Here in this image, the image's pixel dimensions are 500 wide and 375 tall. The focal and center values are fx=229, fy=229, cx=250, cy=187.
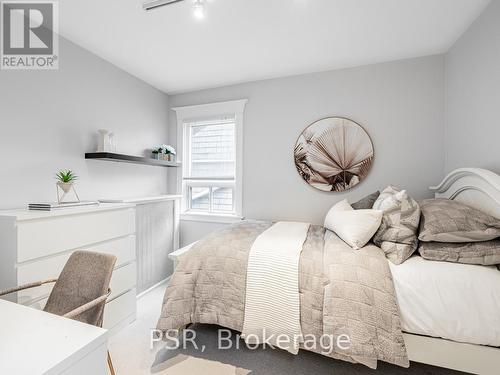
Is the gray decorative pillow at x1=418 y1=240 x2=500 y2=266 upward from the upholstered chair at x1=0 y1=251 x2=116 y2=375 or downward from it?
upward

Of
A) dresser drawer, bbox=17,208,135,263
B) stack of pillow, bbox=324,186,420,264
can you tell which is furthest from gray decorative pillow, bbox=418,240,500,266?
dresser drawer, bbox=17,208,135,263

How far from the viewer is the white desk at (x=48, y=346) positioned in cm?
64

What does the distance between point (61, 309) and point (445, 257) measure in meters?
2.29

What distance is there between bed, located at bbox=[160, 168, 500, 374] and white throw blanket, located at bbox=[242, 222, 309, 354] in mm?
585

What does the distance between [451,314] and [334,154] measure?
1.79 m

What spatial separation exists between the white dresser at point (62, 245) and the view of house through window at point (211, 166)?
1286mm

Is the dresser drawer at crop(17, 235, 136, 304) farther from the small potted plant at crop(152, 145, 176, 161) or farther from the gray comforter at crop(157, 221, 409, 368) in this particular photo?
the small potted plant at crop(152, 145, 176, 161)

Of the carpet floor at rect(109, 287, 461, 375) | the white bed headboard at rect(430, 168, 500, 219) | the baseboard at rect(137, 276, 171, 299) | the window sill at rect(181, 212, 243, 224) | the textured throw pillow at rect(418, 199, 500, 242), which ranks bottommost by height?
the carpet floor at rect(109, 287, 461, 375)

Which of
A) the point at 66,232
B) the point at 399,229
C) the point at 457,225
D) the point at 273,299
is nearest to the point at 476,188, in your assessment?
the point at 457,225

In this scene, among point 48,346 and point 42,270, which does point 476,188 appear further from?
point 42,270

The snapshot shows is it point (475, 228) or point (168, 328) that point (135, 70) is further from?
point (475, 228)

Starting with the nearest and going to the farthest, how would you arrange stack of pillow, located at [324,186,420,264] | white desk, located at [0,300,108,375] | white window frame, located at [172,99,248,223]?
1. white desk, located at [0,300,108,375]
2. stack of pillow, located at [324,186,420,264]
3. white window frame, located at [172,99,248,223]

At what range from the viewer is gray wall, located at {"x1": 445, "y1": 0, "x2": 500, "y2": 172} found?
1670mm

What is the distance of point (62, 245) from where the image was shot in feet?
5.34
